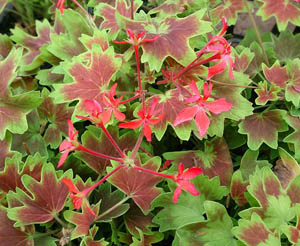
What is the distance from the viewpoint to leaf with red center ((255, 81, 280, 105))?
96 cm

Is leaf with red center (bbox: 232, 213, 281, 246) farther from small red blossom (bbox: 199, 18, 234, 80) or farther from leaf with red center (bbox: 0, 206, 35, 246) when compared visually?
leaf with red center (bbox: 0, 206, 35, 246)

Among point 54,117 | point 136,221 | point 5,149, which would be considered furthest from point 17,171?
point 136,221

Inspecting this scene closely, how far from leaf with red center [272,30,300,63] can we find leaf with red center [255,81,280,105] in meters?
0.22

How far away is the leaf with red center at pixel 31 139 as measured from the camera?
0.98m

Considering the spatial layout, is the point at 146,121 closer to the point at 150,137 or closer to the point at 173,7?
the point at 150,137

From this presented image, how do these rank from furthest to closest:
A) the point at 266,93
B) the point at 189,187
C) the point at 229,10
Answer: the point at 229,10 < the point at 266,93 < the point at 189,187

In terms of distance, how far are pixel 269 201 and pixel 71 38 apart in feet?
2.08

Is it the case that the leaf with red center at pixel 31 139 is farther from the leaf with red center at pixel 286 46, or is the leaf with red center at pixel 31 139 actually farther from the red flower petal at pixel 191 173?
the leaf with red center at pixel 286 46

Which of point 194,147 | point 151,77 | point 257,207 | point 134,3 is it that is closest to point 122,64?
point 151,77

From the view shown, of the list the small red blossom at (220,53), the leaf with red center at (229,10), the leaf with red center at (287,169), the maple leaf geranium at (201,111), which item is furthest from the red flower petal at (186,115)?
the leaf with red center at (229,10)

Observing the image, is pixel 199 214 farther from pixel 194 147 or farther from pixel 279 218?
pixel 194 147

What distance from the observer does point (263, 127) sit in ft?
3.21

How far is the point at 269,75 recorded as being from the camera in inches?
38.9

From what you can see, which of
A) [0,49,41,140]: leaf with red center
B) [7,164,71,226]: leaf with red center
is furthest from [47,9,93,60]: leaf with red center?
[7,164,71,226]: leaf with red center
